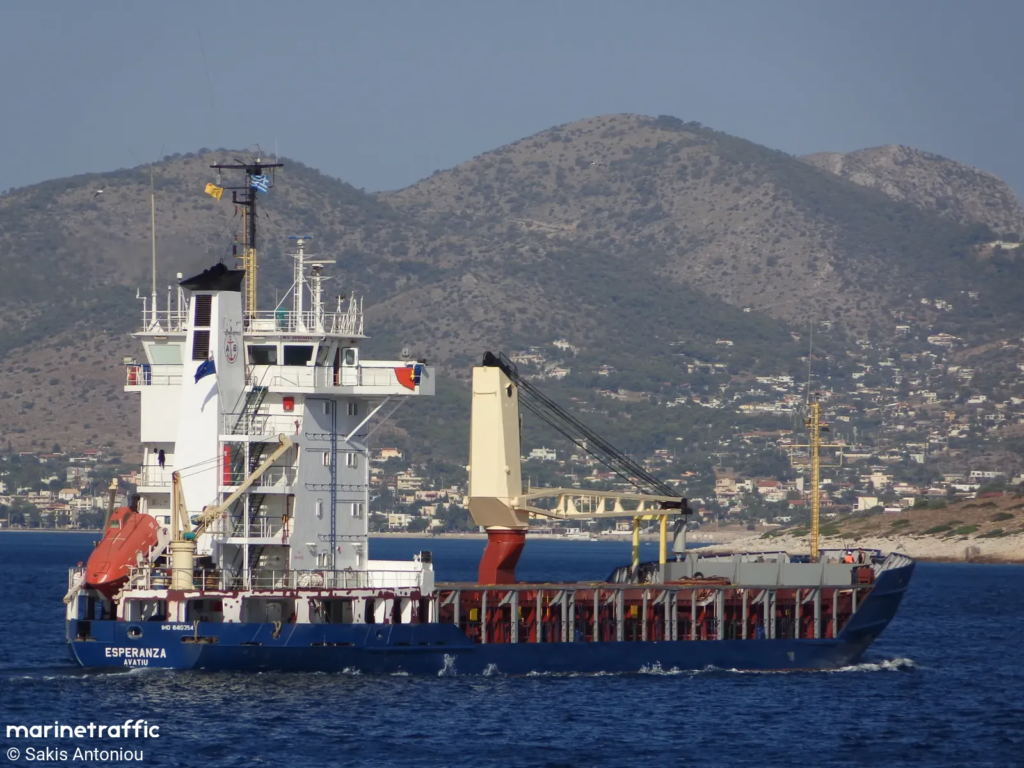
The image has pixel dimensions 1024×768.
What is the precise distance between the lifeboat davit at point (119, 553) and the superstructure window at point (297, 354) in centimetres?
503

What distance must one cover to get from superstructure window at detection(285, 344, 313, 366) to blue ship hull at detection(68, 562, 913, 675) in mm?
6408

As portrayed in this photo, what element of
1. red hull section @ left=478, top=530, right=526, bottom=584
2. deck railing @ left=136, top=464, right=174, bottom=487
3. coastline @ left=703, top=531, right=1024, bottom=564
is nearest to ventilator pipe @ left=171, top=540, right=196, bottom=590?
deck railing @ left=136, top=464, right=174, bottom=487

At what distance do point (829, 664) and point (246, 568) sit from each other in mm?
15985

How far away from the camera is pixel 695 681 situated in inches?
1772

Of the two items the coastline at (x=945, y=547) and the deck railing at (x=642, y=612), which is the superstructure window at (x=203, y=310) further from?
the coastline at (x=945, y=547)

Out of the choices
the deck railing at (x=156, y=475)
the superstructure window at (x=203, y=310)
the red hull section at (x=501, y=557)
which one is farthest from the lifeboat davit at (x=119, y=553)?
the red hull section at (x=501, y=557)

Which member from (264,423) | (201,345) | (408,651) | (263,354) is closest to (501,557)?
(408,651)

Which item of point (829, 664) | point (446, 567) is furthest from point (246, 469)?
point (446, 567)

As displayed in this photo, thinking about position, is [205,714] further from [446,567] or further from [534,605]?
[446,567]

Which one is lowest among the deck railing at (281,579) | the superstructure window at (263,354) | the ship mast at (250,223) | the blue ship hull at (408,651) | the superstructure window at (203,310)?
the blue ship hull at (408,651)

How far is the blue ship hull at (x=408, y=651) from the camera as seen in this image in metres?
40.0

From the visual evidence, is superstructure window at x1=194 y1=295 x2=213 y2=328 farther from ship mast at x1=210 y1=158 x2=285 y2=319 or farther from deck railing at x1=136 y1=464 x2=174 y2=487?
deck railing at x1=136 y1=464 x2=174 y2=487

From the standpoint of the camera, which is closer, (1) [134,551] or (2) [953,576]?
(1) [134,551]

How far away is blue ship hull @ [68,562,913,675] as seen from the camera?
4003 cm
